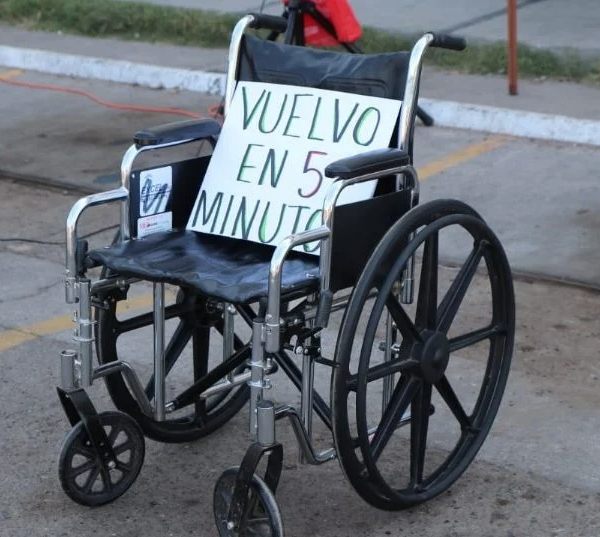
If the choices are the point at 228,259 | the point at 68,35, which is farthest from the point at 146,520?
the point at 68,35

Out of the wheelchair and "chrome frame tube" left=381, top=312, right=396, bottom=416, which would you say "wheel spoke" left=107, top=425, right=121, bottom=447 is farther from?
"chrome frame tube" left=381, top=312, right=396, bottom=416

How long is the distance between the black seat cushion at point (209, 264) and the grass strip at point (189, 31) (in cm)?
507

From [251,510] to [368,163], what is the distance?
0.96 meters

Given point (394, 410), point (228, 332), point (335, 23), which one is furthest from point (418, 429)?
point (335, 23)

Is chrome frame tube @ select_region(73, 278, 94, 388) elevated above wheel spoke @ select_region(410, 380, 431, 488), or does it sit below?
above

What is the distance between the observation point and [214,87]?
348 inches

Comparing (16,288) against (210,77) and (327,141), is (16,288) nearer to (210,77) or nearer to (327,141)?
(327,141)

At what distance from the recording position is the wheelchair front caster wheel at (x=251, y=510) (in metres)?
3.32

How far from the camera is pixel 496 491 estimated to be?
151 inches

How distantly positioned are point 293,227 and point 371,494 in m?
0.83

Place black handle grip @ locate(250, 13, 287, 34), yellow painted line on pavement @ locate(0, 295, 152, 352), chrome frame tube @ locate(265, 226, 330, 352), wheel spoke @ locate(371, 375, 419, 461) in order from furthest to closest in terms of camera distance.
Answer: yellow painted line on pavement @ locate(0, 295, 152, 352) → black handle grip @ locate(250, 13, 287, 34) → wheel spoke @ locate(371, 375, 419, 461) → chrome frame tube @ locate(265, 226, 330, 352)

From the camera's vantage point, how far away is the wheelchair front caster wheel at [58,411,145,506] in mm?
3633

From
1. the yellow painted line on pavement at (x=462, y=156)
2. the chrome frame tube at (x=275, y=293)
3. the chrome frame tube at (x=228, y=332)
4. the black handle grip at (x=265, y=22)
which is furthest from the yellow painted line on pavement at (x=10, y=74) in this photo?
the chrome frame tube at (x=275, y=293)

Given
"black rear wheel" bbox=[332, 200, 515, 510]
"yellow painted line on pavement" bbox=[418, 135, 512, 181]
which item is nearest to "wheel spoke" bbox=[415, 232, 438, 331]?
"black rear wheel" bbox=[332, 200, 515, 510]
